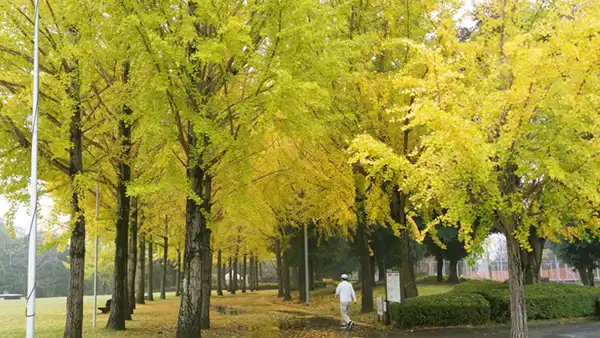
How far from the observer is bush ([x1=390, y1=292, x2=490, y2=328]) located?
13.6 metres

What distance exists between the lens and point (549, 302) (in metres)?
15.0

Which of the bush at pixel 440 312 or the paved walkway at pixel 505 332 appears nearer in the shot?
the paved walkway at pixel 505 332

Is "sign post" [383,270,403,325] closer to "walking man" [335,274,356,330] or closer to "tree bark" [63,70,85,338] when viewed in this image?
"walking man" [335,274,356,330]

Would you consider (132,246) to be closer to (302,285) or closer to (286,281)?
(302,285)

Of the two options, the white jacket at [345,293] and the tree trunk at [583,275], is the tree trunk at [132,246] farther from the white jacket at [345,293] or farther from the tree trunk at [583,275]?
the tree trunk at [583,275]

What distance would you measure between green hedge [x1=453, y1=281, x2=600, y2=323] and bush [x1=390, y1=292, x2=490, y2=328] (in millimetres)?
657

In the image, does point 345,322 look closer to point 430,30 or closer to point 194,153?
point 194,153

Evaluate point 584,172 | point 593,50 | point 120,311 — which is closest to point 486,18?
point 593,50

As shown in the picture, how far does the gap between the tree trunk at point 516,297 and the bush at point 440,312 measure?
5021 millimetres

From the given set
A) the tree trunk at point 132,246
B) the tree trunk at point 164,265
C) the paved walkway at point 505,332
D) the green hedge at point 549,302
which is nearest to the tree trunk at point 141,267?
the tree trunk at point 164,265

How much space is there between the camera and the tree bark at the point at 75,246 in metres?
10.7

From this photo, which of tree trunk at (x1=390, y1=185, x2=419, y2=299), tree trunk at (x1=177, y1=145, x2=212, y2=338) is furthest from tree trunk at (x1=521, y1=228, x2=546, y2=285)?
tree trunk at (x1=177, y1=145, x2=212, y2=338)

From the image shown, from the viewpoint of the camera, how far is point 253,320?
17.8 meters

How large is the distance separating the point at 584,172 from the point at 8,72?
11184mm
